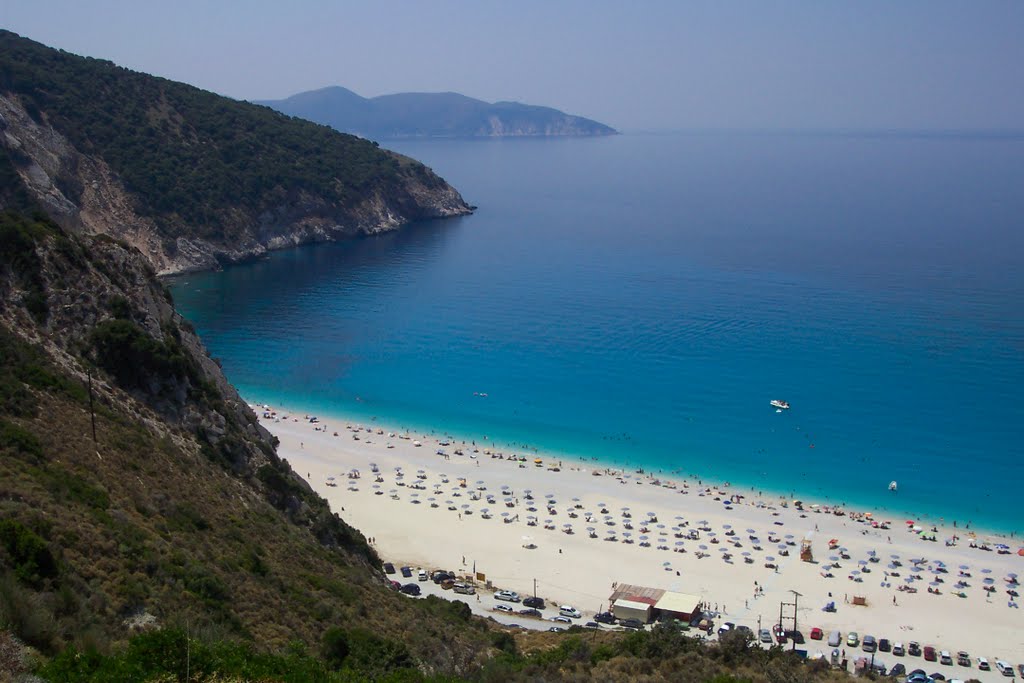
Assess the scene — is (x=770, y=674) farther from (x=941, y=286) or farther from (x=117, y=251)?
(x=941, y=286)

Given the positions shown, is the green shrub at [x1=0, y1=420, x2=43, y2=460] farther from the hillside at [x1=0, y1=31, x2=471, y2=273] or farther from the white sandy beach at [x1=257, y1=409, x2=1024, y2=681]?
the hillside at [x1=0, y1=31, x2=471, y2=273]

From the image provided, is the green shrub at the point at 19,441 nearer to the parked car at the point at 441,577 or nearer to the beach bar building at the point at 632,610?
the parked car at the point at 441,577

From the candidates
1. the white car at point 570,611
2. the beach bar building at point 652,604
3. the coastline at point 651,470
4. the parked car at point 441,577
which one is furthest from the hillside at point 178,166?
the beach bar building at point 652,604

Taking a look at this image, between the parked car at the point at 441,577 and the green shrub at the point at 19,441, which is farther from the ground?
the green shrub at the point at 19,441

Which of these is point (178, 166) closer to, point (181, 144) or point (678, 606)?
point (181, 144)

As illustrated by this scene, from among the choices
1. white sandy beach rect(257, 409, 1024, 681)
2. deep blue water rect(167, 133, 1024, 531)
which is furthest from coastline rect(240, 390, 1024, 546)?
white sandy beach rect(257, 409, 1024, 681)

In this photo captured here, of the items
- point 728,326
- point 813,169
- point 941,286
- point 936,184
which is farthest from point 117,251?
point 813,169
